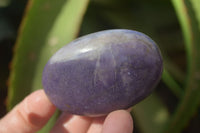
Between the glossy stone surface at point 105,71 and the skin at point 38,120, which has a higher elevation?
the glossy stone surface at point 105,71

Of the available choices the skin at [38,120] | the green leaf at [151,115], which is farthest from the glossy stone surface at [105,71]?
the green leaf at [151,115]

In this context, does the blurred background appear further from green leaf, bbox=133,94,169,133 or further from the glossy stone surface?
the glossy stone surface

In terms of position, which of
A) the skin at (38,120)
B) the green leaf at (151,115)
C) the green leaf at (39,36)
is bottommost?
the green leaf at (151,115)

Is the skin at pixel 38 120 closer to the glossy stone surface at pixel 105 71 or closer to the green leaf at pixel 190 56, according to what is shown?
the glossy stone surface at pixel 105 71

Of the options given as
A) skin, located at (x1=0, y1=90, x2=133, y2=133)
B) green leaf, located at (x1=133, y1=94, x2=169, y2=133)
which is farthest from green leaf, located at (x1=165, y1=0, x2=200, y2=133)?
skin, located at (x1=0, y1=90, x2=133, y2=133)

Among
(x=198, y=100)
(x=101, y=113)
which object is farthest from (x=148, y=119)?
(x=101, y=113)

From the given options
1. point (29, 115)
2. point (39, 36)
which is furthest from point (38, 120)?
point (39, 36)
